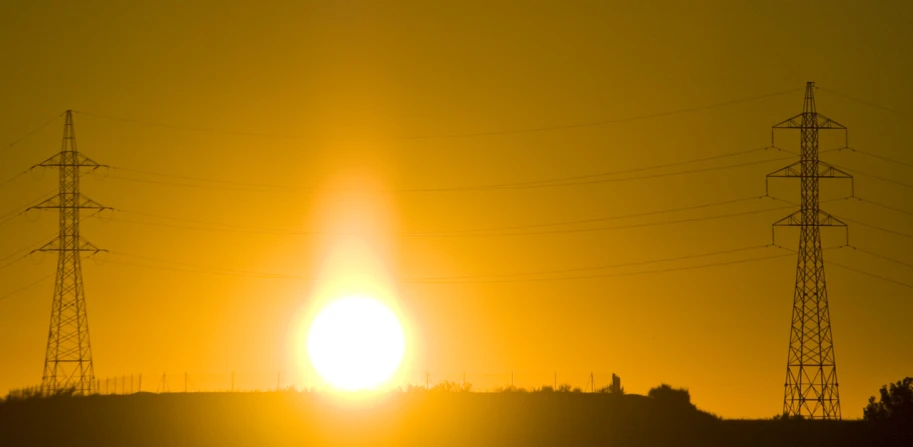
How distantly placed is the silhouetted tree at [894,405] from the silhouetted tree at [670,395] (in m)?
13.4

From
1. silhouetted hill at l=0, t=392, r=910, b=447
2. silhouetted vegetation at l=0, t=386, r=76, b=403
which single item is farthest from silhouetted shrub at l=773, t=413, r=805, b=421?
silhouetted vegetation at l=0, t=386, r=76, b=403

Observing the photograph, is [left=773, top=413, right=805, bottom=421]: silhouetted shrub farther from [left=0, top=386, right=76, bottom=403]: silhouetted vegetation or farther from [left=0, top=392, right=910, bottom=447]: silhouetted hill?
[left=0, top=386, right=76, bottom=403]: silhouetted vegetation

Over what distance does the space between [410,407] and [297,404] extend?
7.02 metres

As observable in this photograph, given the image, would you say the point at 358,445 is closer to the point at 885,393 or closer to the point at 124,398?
the point at 124,398

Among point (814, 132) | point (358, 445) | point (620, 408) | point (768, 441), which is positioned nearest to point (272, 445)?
point (358, 445)

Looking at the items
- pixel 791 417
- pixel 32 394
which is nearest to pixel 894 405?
pixel 791 417

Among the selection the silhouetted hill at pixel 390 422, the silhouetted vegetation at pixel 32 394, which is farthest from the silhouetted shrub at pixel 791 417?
the silhouetted vegetation at pixel 32 394

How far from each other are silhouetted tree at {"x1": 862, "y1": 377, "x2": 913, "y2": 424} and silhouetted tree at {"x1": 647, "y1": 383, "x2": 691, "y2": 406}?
13.4 m

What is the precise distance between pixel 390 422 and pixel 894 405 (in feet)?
120

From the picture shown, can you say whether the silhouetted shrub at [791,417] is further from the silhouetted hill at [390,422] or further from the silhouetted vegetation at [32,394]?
the silhouetted vegetation at [32,394]

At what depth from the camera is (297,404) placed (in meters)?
122

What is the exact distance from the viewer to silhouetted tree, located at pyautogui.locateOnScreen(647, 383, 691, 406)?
127537 mm

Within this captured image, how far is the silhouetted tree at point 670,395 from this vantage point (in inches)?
5021

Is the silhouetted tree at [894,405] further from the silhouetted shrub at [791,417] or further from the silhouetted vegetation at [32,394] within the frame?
the silhouetted vegetation at [32,394]
